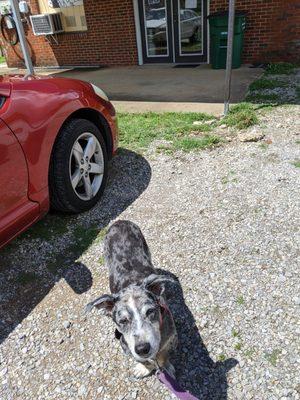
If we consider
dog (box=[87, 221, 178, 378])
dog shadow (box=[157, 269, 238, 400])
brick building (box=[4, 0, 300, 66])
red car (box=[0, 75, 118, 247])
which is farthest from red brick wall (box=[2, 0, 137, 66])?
dog shadow (box=[157, 269, 238, 400])

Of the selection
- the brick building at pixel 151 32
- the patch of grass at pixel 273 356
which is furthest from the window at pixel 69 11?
the patch of grass at pixel 273 356

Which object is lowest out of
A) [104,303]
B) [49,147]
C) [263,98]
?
[263,98]

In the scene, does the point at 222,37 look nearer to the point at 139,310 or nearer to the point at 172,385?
the point at 139,310

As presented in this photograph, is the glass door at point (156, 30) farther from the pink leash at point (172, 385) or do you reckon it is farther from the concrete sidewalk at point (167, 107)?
the pink leash at point (172, 385)

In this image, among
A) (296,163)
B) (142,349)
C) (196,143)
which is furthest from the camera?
(196,143)

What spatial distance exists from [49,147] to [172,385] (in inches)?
85.9

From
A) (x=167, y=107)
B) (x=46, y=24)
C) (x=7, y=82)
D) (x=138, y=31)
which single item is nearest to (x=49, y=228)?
(x=7, y=82)

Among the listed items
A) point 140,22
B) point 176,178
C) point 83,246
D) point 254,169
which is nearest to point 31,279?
point 83,246

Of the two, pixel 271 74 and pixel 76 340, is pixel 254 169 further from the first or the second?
pixel 271 74

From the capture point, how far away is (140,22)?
9898mm

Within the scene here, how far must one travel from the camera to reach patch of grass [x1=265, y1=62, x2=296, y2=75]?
811cm

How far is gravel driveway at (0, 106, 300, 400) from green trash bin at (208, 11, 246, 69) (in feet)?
15.6

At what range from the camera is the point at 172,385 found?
6.74 ft

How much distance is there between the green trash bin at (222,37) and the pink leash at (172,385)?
7791mm
